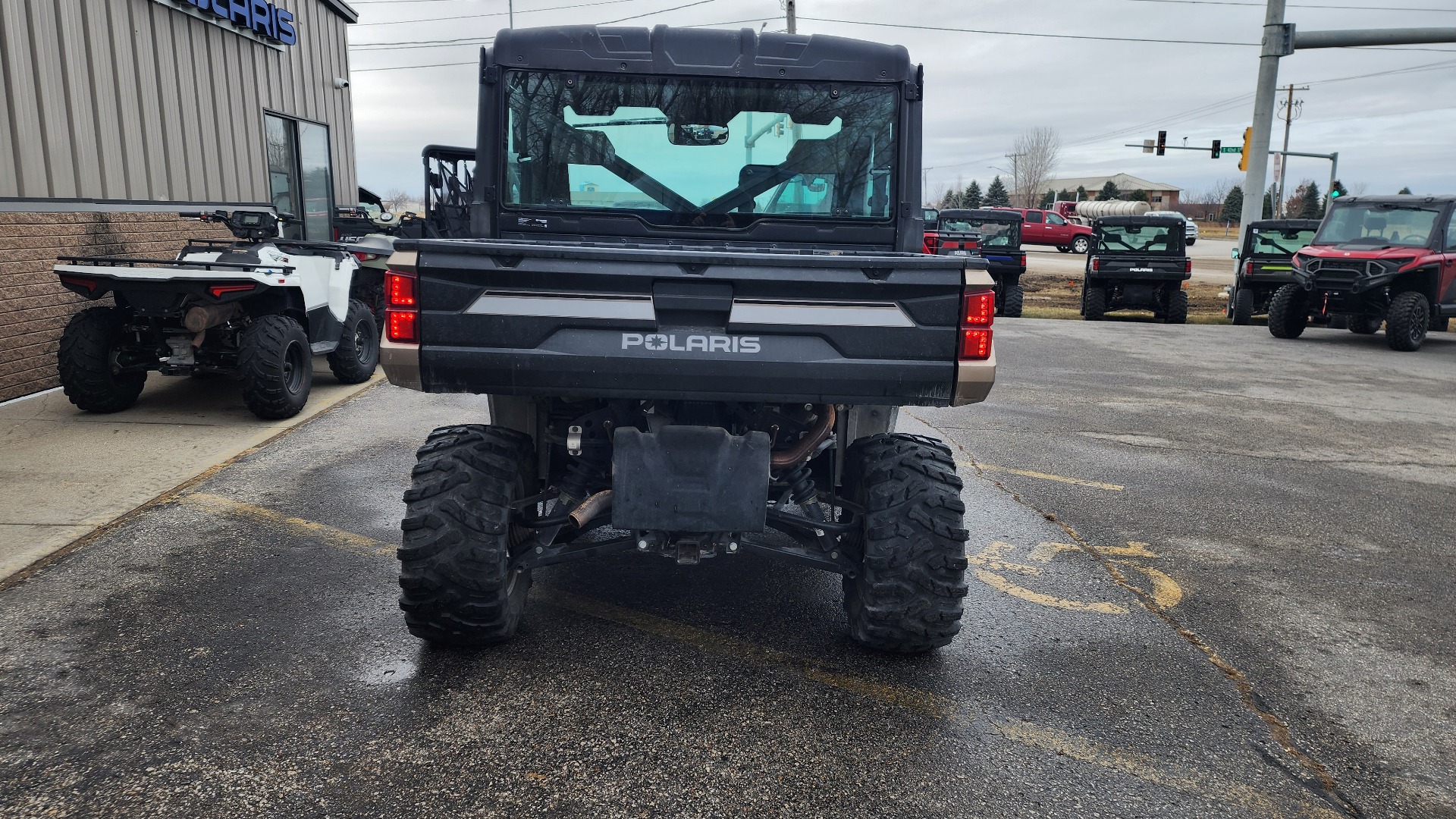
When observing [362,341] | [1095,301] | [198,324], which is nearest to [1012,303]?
[1095,301]

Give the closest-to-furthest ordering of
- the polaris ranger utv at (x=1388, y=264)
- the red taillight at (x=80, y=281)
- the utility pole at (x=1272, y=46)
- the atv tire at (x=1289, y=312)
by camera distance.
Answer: the red taillight at (x=80, y=281), the polaris ranger utv at (x=1388, y=264), the atv tire at (x=1289, y=312), the utility pole at (x=1272, y=46)

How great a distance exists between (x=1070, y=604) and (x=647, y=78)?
3031mm

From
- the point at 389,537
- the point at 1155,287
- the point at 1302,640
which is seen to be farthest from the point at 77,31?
the point at 1155,287

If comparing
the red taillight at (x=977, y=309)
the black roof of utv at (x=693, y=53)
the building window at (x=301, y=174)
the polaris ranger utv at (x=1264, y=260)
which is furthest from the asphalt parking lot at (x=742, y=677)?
the polaris ranger utv at (x=1264, y=260)

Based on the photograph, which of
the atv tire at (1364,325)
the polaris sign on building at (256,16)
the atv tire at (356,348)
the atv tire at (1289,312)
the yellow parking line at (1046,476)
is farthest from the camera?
the atv tire at (1364,325)

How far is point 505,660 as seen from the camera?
12.2 feet

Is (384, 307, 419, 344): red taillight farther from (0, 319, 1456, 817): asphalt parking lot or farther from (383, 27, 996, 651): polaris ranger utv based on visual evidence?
(0, 319, 1456, 817): asphalt parking lot

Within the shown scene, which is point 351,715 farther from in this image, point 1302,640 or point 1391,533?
point 1391,533

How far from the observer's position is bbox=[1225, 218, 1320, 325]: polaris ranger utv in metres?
17.6

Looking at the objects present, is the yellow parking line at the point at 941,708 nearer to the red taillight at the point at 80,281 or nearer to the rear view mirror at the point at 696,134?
the rear view mirror at the point at 696,134

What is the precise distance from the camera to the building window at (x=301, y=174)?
1388 centimetres

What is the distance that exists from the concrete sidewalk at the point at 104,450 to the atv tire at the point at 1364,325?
15285 millimetres

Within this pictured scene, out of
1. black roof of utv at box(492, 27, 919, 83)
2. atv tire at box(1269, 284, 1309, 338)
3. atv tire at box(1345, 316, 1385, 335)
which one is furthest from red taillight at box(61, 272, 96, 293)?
atv tire at box(1345, 316, 1385, 335)

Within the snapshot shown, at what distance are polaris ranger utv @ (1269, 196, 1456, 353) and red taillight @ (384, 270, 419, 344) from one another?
14576 mm
